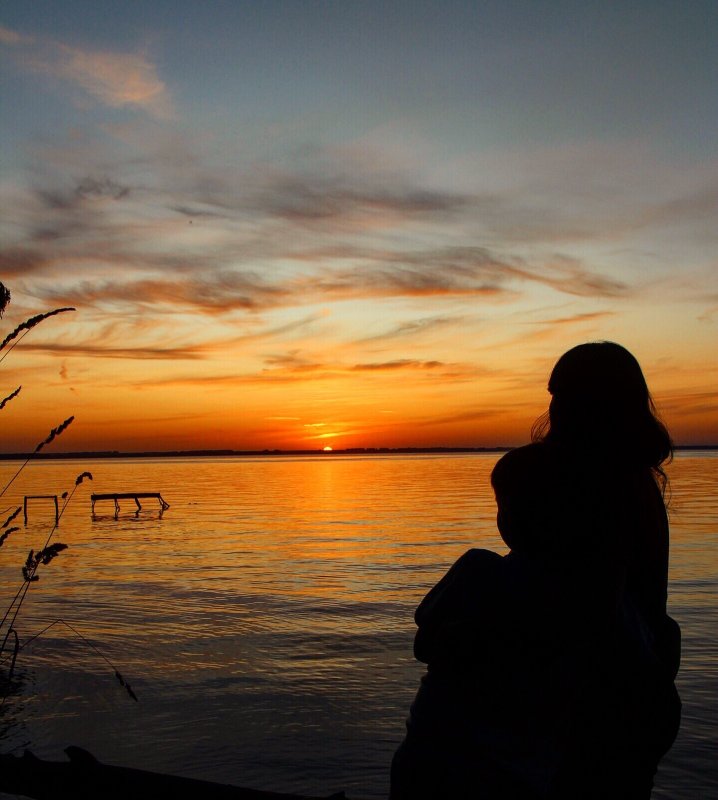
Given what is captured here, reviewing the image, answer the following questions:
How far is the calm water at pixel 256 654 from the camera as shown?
7.00 m

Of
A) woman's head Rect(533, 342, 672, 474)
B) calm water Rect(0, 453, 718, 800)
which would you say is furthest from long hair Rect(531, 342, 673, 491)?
A: calm water Rect(0, 453, 718, 800)

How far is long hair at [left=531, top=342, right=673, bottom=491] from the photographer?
217 cm

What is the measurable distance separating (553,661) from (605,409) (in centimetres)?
73

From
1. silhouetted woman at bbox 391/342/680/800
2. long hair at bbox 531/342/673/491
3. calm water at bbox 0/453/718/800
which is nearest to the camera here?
silhouetted woman at bbox 391/342/680/800

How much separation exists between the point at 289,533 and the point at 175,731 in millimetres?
17391

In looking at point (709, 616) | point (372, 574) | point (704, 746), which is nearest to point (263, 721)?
point (704, 746)

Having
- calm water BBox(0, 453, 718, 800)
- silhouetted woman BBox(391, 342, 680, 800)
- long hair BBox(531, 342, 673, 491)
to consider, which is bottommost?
calm water BBox(0, 453, 718, 800)

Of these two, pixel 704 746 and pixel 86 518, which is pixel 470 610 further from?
pixel 86 518

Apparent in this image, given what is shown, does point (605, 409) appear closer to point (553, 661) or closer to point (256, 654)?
point (553, 661)

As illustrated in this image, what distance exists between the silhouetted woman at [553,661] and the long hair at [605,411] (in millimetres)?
151

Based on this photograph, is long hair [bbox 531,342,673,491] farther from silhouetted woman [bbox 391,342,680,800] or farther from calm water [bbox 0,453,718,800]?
calm water [bbox 0,453,718,800]

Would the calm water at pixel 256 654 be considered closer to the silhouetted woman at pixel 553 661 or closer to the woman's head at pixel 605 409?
the silhouetted woman at pixel 553 661

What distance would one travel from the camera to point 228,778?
259 inches

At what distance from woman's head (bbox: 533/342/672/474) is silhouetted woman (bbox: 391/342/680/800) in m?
0.16
